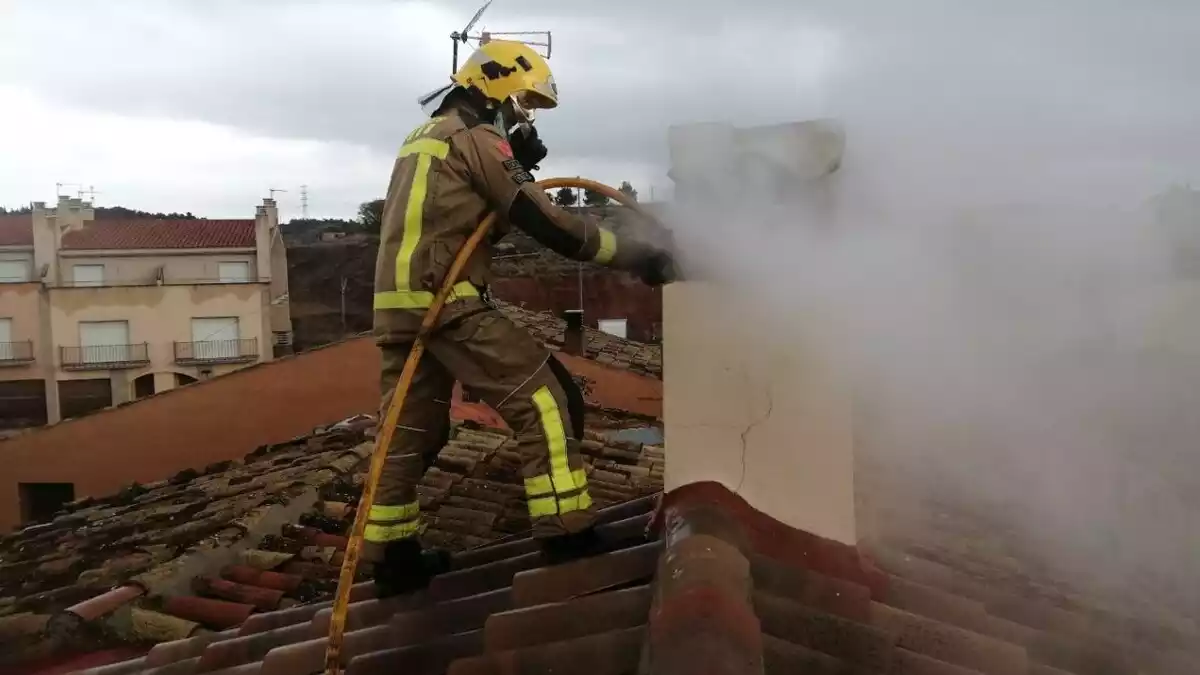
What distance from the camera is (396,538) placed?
3635 mm

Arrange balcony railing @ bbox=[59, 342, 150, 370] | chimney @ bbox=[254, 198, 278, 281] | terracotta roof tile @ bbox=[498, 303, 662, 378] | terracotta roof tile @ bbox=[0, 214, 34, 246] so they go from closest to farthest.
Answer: terracotta roof tile @ bbox=[498, 303, 662, 378], balcony railing @ bbox=[59, 342, 150, 370], chimney @ bbox=[254, 198, 278, 281], terracotta roof tile @ bbox=[0, 214, 34, 246]

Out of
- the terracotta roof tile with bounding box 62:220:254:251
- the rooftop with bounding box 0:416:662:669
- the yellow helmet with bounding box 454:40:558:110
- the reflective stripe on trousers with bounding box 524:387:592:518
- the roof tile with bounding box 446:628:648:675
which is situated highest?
the terracotta roof tile with bounding box 62:220:254:251

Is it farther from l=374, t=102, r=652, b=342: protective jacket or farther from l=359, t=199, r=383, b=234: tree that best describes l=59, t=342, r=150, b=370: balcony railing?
l=374, t=102, r=652, b=342: protective jacket

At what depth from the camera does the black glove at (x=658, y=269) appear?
3004 millimetres

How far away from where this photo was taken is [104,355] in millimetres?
31672

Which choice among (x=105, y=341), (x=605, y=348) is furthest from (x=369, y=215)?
(x=605, y=348)

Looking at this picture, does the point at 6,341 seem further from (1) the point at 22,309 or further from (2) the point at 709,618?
(2) the point at 709,618

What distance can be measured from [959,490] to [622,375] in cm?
999

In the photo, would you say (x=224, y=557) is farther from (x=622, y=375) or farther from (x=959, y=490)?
(x=622, y=375)

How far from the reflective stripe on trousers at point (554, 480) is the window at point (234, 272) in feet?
127

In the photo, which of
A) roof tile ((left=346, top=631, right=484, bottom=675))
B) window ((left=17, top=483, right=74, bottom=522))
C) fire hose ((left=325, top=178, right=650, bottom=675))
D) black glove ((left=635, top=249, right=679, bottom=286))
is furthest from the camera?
window ((left=17, top=483, right=74, bottom=522))

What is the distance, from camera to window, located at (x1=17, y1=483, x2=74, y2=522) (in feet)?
50.4

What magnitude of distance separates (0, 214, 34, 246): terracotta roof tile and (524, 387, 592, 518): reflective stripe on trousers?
43.7 meters

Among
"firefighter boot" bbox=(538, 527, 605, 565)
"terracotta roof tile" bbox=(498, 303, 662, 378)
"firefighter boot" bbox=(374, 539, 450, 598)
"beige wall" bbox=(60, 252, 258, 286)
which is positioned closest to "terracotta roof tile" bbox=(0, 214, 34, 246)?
"beige wall" bbox=(60, 252, 258, 286)
